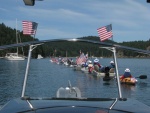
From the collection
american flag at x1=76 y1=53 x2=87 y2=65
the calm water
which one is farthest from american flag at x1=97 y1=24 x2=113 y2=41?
american flag at x1=76 y1=53 x2=87 y2=65

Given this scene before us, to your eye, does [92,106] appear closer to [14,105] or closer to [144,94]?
[14,105]

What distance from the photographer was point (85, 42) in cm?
408

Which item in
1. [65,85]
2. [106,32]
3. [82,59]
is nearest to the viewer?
[106,32]

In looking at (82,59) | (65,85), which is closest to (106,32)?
(65,85)

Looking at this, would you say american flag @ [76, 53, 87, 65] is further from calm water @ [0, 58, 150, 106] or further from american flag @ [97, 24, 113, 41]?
american flag @ [97, 24, 113, 41]

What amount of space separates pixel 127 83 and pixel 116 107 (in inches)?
1227

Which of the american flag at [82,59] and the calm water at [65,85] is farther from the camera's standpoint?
the american flag at [82,59]

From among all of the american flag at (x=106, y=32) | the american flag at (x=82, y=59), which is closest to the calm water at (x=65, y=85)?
the american flag at (x=106, y=32)

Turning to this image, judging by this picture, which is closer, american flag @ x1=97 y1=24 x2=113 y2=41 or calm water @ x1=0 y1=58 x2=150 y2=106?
american flag @ x1=97 y1=24 x2=113 y2=41

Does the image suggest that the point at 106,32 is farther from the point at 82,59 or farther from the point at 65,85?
the point at 82,59

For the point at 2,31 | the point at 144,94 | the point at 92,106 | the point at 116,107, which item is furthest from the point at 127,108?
the point at 2,31

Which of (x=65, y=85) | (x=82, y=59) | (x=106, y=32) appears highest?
(x=106, y=32)

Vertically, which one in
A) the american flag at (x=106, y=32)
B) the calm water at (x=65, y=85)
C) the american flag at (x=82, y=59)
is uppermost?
the american flag at (x=106, y=32)

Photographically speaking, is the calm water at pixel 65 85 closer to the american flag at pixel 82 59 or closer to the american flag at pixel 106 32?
the american flag at pixel 106 32
